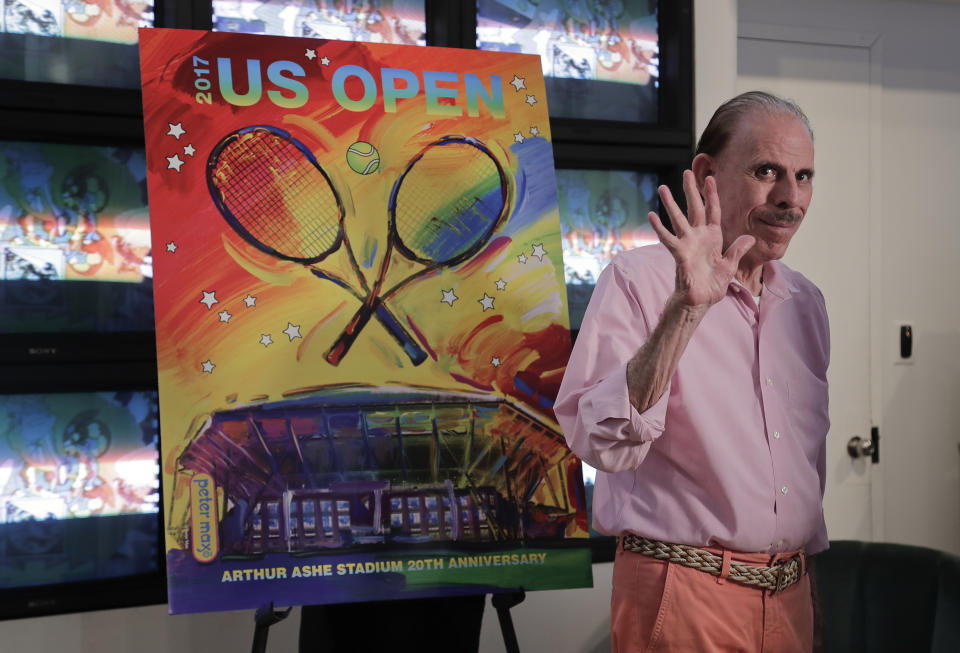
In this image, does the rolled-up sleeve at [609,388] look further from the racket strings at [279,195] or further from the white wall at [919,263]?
the white wall at [919,263]

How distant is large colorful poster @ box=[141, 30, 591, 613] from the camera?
64.7 inches

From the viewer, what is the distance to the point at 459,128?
187 centimetres

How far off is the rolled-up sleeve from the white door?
181 cm

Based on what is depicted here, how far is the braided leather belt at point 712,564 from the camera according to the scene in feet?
4.33

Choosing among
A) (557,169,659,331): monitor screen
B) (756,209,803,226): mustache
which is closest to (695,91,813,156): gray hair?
(756,209,803,226): mustache

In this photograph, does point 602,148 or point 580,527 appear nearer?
point 580,527

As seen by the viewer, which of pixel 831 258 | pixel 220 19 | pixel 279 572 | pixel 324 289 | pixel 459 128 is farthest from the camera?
pixel 831 258

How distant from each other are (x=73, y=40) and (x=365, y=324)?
106 centimetres

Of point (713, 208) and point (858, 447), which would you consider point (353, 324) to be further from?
point (858, 447)

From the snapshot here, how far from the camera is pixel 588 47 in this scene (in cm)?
247

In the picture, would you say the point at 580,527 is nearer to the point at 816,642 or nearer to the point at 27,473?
the point at 816,642

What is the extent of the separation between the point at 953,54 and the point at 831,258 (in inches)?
36.7

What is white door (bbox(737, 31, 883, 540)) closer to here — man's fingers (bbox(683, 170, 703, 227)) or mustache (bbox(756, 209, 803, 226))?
mustache (bbox(756, 209, 803, 226))

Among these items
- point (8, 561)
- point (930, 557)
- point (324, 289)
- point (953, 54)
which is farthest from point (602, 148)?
point (8, 561)
